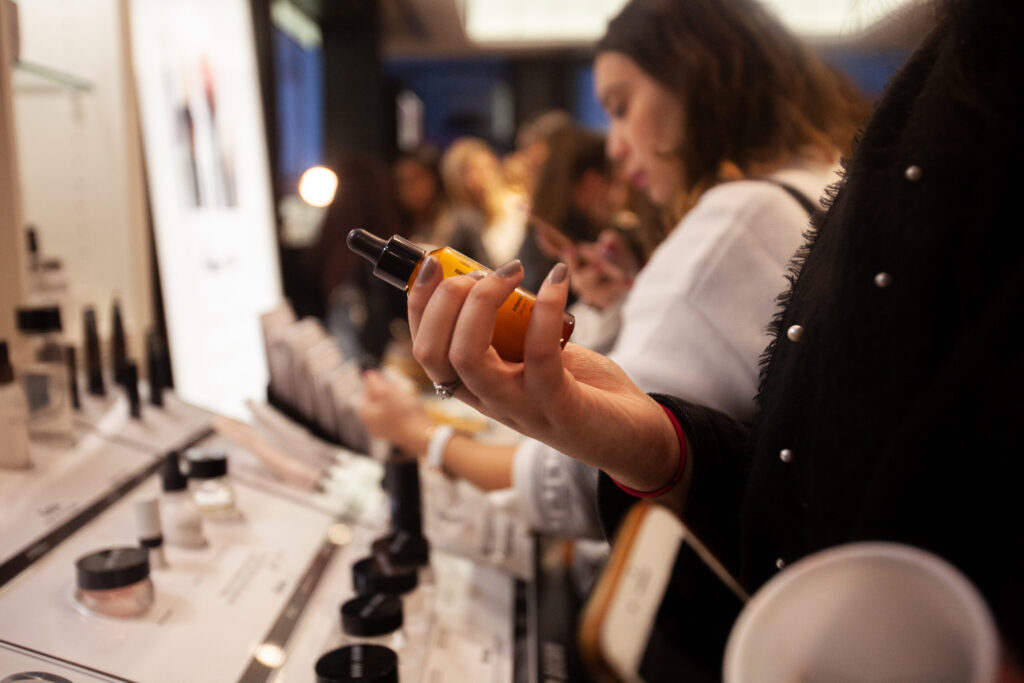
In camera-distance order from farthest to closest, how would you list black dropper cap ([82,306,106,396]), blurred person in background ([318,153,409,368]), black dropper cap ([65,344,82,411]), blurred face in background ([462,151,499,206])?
blurred face in background ([462,151,499,206]) → blurred person in background ([318,153,409,368]) → black dropper cap ([82,306,106,396]) → black dropper cap ([65,344,82,411])

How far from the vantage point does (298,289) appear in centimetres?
344

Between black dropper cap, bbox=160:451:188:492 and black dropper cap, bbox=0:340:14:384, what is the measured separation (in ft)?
0.75

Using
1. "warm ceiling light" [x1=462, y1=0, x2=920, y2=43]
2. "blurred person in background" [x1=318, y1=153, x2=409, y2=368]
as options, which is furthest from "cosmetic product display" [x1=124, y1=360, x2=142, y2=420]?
"warm ceiling light" [x1=462, y1=0, x2=920, y2=43]

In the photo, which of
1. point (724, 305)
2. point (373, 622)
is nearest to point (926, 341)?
point (724, 305)

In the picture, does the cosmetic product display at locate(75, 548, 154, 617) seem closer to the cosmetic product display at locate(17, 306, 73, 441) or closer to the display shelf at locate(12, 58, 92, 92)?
the cosmetic product display at locate(17, 306, 73, 441)

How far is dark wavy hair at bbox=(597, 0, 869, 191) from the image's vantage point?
1190 millimetres

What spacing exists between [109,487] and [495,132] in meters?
9.16

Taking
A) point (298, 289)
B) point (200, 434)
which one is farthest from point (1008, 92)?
point (298, 289)

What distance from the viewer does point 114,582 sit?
29.1 inches

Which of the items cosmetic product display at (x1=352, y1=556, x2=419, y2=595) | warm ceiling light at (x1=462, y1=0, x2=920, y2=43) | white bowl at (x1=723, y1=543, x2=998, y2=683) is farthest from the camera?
warm ceiling light at (x1=462, y1=0, x2=920, y2=43)

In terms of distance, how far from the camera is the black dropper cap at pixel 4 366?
959mm

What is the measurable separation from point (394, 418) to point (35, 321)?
1.92 ft

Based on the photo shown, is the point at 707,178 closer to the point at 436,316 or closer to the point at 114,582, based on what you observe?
the point at 436,316

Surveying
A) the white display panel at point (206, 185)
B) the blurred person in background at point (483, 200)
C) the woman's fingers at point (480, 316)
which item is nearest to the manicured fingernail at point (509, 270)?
the woman's fingers at point (480, 316)
